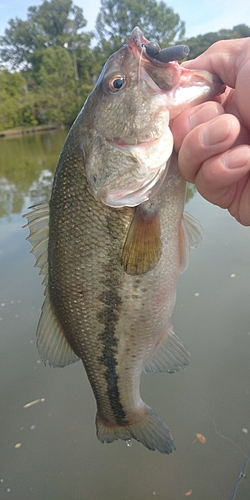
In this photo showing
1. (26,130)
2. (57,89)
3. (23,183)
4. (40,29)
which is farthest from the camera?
(40,29)

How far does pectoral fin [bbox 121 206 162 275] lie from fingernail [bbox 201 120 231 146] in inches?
13.5

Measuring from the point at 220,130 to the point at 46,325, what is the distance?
117 centimetres

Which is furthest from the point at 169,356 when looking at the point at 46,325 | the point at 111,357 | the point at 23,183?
the point at 23,183

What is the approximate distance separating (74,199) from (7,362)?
2.50 m

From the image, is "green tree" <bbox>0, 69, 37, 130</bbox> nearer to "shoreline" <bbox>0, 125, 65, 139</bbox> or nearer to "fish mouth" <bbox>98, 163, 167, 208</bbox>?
"shoreline" <bbox>0, 125, 65, 139</bbox>

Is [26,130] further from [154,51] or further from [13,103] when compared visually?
[154,51]

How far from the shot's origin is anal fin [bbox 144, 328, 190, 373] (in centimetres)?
175

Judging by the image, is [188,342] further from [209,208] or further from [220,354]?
[209,208]

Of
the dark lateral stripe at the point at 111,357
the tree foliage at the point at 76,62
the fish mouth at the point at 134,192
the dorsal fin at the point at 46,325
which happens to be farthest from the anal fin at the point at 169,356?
the tree foliage at the point at 76,62

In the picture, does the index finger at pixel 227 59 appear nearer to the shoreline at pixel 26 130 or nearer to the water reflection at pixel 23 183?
the water reflection at pixel 23 183

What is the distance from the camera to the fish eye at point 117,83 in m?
1.32

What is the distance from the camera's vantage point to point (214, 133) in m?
1.16

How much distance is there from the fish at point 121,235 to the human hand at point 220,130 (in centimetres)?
6

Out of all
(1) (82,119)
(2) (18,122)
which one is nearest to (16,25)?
(2) (18,122)
